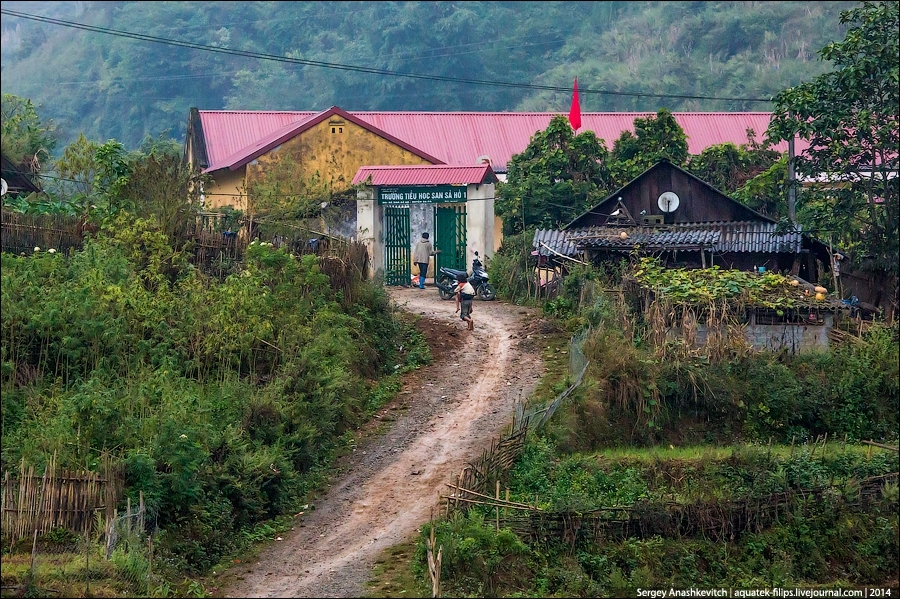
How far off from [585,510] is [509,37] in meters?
45.0

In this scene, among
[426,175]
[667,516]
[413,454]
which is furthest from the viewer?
[426,175]

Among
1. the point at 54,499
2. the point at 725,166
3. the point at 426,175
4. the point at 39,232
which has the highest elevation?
the point at 725,166

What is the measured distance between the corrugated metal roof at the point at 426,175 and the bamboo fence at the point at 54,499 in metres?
12.4

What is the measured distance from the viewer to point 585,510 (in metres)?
13.3

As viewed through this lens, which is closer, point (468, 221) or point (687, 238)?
point (687, 238)

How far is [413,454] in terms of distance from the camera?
1497 cm

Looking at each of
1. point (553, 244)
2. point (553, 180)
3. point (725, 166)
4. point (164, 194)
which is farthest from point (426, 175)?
point (725, 166)

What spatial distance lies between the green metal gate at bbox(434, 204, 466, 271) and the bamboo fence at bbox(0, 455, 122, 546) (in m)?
12.7

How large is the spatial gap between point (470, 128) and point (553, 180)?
992 cm

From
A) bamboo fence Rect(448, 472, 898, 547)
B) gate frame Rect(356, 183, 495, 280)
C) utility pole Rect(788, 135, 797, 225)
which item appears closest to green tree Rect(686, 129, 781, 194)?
utility pole Rect(788, 135, 797, 225)

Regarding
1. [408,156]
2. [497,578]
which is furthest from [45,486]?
[408,156]

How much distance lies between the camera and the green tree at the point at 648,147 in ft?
87.7

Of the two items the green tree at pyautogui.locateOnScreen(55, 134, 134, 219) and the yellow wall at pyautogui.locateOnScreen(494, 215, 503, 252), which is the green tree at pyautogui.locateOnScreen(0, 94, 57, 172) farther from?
the yellow wall at pyautogui.locateOnScreen(494, 215, 503, 252)

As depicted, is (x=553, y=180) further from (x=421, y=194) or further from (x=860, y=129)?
(x=860, y=129)
